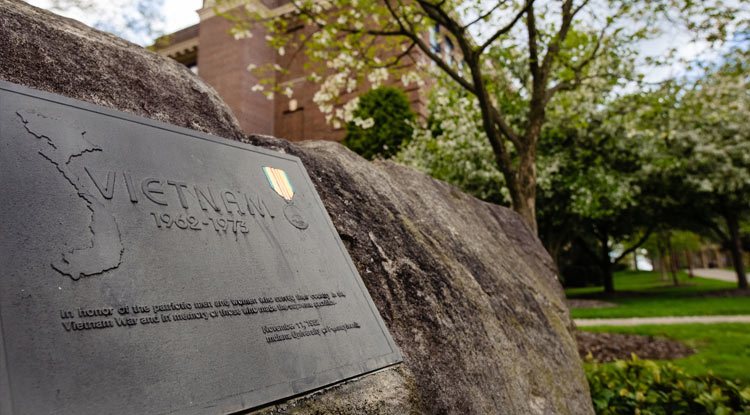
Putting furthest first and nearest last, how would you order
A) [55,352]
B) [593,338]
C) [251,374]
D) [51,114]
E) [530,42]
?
[593,338] → [530,42] → [51,114] → [251,374] → [55,352]

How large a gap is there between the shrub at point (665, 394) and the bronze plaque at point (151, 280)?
3.24 m

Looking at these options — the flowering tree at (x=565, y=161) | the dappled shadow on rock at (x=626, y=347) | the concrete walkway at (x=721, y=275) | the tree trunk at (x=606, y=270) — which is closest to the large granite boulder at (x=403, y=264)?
the dappled shadow on rock at (x=626, y=347)

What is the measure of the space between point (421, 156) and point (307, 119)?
11.3m

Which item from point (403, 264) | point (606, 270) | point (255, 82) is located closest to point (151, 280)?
point (403, 264)

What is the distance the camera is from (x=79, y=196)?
184 cm

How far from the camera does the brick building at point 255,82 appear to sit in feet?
80.4

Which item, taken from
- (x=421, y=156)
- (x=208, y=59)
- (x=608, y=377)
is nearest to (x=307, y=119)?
(x=208, y=59)

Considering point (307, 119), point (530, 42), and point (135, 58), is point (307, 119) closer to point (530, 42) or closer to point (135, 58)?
point (530, 42)

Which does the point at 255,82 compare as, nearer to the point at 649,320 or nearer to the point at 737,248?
the point at 649,320

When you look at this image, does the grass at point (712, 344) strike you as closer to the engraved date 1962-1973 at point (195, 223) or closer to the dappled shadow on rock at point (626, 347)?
the dappled shadow on rock at point (626, 347)

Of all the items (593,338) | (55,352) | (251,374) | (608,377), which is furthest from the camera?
(593,338)

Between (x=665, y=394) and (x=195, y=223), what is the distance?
447cm

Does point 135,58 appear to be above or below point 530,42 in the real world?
below

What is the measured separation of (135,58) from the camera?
293cm
